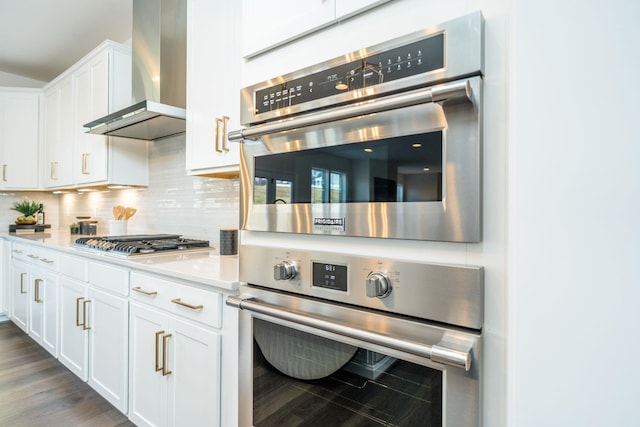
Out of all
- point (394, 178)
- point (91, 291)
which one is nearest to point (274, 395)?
point (394, 178)

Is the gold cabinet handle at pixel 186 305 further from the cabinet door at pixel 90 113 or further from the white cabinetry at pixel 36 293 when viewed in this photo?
the cabinet door at pixel 90 113

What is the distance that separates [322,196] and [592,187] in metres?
0.57

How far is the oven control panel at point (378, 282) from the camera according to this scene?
667 mm

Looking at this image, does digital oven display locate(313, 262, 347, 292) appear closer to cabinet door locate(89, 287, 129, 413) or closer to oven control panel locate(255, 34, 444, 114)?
oven control panel locate(255, 34, 444, 114)

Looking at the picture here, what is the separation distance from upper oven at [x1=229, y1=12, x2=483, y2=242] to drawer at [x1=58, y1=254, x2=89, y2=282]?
1.60 m

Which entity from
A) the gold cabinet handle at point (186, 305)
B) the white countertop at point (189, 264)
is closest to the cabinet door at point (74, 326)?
the white countertop at point (189, 264)

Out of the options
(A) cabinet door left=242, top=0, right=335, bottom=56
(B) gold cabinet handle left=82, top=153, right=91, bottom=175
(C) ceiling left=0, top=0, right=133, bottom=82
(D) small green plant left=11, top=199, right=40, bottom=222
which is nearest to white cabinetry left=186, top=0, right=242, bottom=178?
(A) cabinet door left=242, top=0, right=335, bottom=56

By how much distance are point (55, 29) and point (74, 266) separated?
226 cm

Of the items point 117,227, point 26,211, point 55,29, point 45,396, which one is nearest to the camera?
point 45,396

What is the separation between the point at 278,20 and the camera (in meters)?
1.04

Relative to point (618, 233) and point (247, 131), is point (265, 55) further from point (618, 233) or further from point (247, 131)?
point (618, 233)

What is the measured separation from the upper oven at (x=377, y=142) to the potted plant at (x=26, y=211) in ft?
13.6

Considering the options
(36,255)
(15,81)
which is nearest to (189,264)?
(36,255)

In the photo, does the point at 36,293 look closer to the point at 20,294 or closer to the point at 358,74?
the point at 20,294
